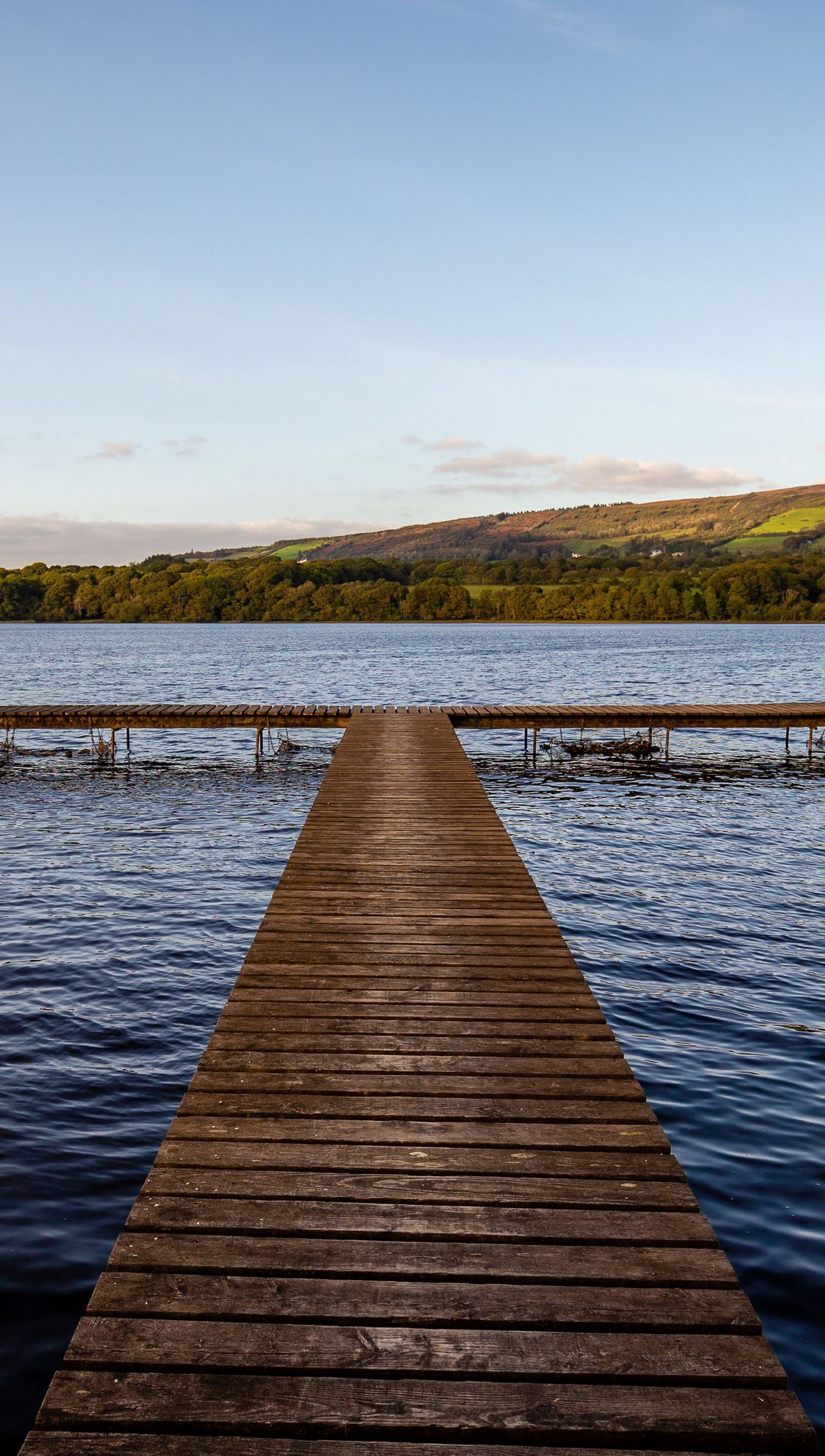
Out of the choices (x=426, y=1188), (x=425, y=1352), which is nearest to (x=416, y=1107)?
(x=426, y=1188)

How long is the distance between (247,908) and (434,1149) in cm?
807

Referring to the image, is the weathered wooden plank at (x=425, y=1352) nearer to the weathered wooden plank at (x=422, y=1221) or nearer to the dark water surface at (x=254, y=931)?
the weathered wooden plank at (x=422, y=1221)

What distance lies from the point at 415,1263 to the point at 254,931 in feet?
25.7

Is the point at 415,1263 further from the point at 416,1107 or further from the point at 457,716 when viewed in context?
the point at 457,716

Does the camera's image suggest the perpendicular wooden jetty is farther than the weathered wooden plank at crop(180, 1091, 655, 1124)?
No

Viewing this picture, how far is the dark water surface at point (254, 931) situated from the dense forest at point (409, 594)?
12769 cm

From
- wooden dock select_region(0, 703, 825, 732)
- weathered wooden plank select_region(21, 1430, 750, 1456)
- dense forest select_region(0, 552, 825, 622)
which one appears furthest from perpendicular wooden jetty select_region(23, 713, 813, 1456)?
dense forest select_region(0, 552, 825, 622)

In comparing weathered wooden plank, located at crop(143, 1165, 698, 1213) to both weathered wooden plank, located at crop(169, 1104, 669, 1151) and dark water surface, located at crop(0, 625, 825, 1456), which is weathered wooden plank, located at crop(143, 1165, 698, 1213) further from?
dark water surface, located at crop(0, 625, 825, 1456)

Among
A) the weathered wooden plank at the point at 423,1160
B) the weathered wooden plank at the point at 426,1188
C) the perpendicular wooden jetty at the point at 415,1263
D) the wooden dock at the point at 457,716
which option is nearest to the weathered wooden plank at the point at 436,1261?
the perpendicular wooden jetty at the point at 415,1263

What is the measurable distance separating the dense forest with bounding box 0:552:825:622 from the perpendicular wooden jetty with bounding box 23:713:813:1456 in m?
151

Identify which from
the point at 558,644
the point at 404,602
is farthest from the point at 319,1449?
the point at 404,602

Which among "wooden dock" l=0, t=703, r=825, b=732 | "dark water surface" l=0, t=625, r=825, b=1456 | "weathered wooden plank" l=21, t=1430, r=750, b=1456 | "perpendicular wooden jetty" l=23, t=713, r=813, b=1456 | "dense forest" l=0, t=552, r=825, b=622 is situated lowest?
"dark water surface" l=0, t=625, r=825, b=1456

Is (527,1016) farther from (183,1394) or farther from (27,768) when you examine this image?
(27,768)

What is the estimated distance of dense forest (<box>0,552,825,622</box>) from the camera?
149000 millimetres
